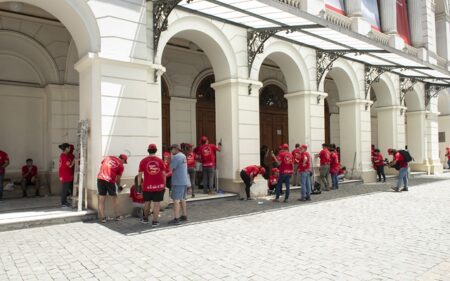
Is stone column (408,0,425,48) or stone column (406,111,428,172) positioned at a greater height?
stone column (408,0,425,48)

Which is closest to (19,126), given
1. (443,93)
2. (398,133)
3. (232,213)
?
(232,213)

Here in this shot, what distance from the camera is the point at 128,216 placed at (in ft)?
26.6

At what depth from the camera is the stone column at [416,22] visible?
20.8 metres

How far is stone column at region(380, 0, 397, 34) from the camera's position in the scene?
59.4 feet

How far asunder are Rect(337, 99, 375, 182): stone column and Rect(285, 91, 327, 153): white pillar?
2694 mm

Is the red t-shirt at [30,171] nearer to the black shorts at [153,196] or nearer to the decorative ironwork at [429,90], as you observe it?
the black shorts at [153,196]

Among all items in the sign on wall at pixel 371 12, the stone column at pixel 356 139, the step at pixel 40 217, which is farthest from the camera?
the sign on wall at pixel 371 12

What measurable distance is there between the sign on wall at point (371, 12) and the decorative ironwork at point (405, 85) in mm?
2999

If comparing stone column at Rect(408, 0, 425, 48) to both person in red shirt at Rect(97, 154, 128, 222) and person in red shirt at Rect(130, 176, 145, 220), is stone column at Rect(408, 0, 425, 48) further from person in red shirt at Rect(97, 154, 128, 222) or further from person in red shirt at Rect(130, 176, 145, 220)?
person in red shirt at Rect(97, 154, 128, 222)

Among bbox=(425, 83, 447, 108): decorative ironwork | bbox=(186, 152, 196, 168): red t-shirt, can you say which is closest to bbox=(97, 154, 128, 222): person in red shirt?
bbox=(186, 152, 196, 168): red t-shirt

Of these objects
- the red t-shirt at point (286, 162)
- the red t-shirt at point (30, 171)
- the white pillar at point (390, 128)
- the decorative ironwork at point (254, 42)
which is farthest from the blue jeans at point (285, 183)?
the white pillar at point (390, 128)

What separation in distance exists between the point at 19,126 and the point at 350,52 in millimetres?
11173

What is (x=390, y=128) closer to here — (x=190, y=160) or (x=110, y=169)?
(x=190, y=160)

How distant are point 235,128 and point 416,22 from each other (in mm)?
15591
